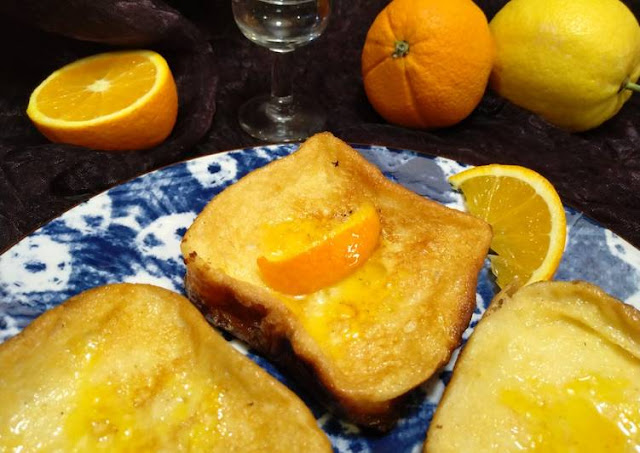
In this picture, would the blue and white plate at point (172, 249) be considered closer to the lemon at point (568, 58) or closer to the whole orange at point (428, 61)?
the whole orange at point (428, 61)

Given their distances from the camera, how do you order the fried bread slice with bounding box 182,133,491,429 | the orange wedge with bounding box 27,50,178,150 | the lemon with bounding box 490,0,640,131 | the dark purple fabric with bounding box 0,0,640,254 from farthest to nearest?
the lemon with bounding box 490,0,640,131 → the orange wedge with bounding box 27,50,178,150 → the dark purple fabric with bounding box 0,0,640,254 → the fried bread slice with bounding box 182,133,491,429

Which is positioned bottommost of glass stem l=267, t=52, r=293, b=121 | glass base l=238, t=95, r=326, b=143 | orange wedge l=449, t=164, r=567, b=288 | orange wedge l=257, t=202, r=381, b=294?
glass base l=238, t=95, r=326, b=143

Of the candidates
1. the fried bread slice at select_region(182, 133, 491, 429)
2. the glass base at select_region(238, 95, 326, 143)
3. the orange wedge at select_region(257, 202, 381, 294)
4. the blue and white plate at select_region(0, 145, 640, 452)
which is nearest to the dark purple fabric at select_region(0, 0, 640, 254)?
the glass base at select_region(238, 95, 326, 143)

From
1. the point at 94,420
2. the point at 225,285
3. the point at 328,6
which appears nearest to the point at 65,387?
the point at 94,420

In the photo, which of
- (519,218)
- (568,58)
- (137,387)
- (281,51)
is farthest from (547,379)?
(281,51)

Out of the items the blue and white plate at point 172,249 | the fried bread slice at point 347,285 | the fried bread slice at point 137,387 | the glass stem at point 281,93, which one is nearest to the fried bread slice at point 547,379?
the fried bread slice at point 347,285

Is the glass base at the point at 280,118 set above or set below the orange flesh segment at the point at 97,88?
below

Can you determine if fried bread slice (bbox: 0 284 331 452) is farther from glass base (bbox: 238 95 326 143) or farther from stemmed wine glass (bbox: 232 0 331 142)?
glass base (bbox: 238 95 326 143)
